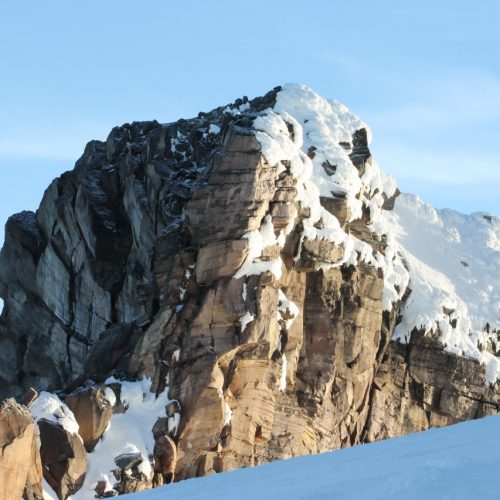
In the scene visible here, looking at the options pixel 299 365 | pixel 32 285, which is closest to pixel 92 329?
pixel 32 285

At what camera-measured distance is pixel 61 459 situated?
1921 inches

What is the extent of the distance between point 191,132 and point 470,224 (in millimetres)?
16858

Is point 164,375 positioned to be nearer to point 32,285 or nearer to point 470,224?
point 32,285

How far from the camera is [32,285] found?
72.2m

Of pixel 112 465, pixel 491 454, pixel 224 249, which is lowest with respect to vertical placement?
pixel 112 465

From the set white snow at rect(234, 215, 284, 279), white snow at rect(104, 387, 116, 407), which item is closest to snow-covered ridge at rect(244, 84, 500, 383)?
white snow at rect(234, 215, 284, 279)

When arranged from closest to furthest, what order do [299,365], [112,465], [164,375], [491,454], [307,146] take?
[491,454] < [112,465] < [164,375] < [299,365] < [307,146]

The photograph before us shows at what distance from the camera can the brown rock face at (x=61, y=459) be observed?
4850 centimetres

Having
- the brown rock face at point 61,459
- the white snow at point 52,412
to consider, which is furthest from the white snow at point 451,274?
the brown rock face at point 61,459

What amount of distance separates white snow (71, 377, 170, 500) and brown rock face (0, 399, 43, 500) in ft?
6.56

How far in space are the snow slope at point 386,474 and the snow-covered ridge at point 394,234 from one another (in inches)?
1001

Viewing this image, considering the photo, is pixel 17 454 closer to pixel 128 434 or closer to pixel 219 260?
pixel 128 434

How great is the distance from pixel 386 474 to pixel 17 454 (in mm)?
22351

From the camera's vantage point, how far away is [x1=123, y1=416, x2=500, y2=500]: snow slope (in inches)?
951
